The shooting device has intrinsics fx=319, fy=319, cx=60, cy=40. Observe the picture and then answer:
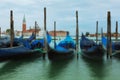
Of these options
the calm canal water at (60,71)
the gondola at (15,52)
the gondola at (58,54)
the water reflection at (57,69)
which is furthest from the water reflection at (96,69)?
the gondola at (15,52)

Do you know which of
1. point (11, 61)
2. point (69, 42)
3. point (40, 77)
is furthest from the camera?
point (69, 42)

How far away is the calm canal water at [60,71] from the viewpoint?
11.1m

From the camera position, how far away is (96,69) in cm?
1327

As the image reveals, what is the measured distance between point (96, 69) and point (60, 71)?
1598mm

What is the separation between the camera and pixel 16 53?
14.7 metres

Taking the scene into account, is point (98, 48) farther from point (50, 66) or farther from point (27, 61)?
point (27, 61)

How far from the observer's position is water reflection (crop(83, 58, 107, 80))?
37.0 ft

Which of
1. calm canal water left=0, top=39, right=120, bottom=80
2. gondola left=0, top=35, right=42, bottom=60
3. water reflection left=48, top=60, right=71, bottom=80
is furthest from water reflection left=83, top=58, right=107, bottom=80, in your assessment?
gondola left=0, top=35, right=42, bottom=60

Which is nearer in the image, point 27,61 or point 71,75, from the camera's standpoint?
point 71,75

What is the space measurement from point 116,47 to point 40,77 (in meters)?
8.00

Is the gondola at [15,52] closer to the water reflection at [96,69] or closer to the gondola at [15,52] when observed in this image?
the gondola at [15,52]

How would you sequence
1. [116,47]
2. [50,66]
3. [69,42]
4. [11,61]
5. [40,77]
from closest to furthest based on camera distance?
[40,77]
[50,66]
[11,61]
[116,47]
[69,42]

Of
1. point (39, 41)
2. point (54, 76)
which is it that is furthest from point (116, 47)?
point (54, 76)

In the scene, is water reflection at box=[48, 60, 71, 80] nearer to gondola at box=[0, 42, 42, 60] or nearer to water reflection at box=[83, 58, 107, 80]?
water reflection at box=[83, 58, 107, 80]
